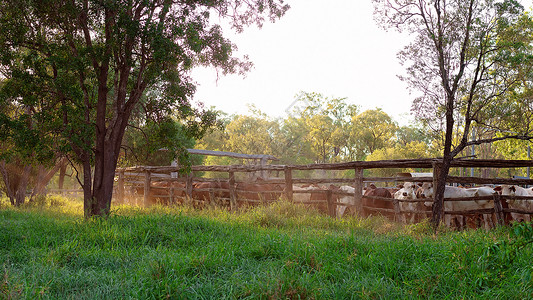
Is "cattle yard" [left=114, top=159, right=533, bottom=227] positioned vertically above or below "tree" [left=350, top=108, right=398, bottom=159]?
below

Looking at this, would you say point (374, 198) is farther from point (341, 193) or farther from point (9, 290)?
point (9, 290)

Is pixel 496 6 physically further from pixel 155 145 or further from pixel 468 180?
pixel 155 145

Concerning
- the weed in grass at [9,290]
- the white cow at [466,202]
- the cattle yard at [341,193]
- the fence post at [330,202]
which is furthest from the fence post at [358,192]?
the weed in grass at [9,290]

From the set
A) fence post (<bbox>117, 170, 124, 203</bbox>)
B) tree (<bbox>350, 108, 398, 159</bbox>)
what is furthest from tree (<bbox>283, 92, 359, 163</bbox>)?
fence post (<bbox>117, 170, 124, 203</bbox>)

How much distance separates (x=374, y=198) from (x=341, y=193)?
967 mm

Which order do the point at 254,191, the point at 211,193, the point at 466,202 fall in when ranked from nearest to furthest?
the point at 466,202
the point at 254,191
the point at 211,193

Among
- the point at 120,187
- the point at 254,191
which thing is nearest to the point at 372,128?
the point at 120,187

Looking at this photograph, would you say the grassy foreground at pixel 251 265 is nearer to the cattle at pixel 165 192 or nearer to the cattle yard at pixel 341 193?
the cattle yard at pixel 341 193

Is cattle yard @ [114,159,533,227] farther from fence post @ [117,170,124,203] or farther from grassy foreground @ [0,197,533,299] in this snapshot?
grassy foreground @ [0,197,533,299]

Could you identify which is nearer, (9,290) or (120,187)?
(9,290)

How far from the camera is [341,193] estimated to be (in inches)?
413

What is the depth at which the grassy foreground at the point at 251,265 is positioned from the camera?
418 centimetres

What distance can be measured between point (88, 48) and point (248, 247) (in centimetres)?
666

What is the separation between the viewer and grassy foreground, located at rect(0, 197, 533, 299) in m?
4.18
